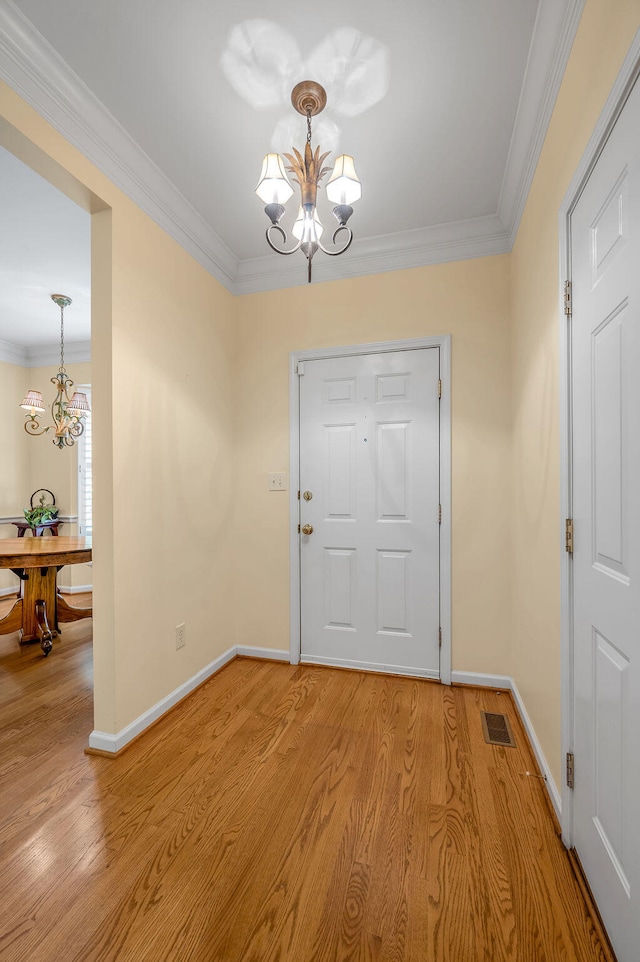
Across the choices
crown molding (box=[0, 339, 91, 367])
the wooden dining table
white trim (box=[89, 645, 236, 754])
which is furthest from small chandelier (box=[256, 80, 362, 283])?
crown molding (box=[0, 339, 91, 367])

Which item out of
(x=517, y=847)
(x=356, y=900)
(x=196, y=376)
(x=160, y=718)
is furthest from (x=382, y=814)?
(x=196, y=376)

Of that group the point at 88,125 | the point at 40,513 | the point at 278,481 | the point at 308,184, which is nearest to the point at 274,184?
the point at 308,184

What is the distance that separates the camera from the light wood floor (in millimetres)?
1125

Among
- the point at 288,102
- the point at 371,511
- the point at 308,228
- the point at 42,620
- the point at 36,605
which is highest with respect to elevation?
the point at 288,102

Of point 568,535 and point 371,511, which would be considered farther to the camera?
point 371,511

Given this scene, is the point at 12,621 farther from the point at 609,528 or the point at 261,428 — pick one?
the point at 609,528

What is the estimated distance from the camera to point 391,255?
2.64 meters

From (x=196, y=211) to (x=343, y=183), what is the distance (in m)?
1.30

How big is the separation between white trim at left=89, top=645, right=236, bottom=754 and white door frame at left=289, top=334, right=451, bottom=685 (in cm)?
54

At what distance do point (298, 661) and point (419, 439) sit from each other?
1674mm

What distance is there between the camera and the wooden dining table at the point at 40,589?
3.02m

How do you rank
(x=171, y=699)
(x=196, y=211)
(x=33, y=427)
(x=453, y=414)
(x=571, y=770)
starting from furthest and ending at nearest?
(x=33, y=427) → (x=453, y=414) → (x=196, y=211) → (x=171, y=699) → (x=571, y=770)

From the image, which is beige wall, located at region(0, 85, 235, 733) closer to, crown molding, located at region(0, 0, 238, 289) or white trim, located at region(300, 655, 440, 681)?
crown molding, located at region(0, 0, 238, 289)

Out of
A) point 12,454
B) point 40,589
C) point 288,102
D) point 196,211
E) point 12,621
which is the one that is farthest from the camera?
point 12,454
